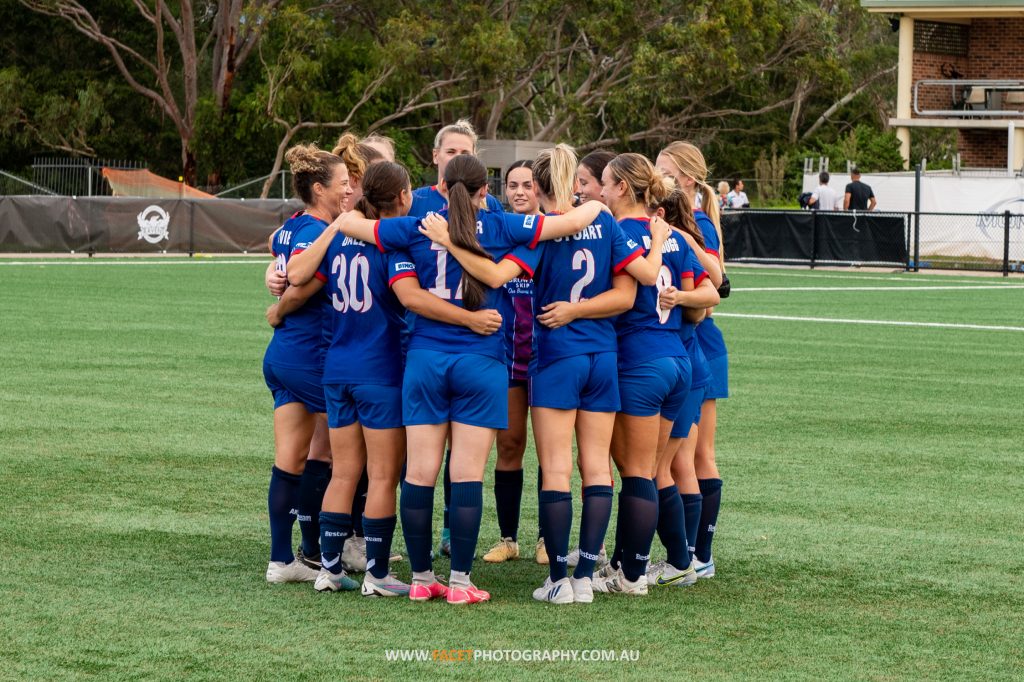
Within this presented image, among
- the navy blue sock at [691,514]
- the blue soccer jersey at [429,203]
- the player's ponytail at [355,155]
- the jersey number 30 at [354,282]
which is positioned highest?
the player's ponytail at [355,155]

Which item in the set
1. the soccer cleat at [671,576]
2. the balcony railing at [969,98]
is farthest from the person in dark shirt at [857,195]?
the soccer cleat at [671,576]

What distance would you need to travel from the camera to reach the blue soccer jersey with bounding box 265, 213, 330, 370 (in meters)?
6.45

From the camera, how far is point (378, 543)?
6211 millimetres

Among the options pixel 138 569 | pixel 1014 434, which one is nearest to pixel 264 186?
pixel 1014 434

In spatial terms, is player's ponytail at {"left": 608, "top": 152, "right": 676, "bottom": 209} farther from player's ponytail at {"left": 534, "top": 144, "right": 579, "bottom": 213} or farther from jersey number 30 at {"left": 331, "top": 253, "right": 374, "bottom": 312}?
jersey number 30 at {"left": 331, "top": 253, "right": 374, "bottom": 312}

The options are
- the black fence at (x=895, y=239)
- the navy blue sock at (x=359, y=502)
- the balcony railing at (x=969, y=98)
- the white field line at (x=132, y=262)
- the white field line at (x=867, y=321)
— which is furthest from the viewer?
the balcony railing at (x=969, y=98)

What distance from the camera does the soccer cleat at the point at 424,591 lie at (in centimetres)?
616

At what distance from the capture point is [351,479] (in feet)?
20.8

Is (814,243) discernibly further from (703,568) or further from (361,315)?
(361,315)

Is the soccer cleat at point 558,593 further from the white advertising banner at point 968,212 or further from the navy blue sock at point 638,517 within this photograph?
the white advertising banner at point 968,212

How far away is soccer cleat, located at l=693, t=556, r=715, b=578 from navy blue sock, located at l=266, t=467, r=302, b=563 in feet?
5.89

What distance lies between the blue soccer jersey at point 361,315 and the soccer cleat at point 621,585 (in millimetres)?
1237

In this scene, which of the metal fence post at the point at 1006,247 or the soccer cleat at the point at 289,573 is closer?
the soccer cleat at the point at 289,573

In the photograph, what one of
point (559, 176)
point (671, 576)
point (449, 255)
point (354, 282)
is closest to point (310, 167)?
point (354, 282)
